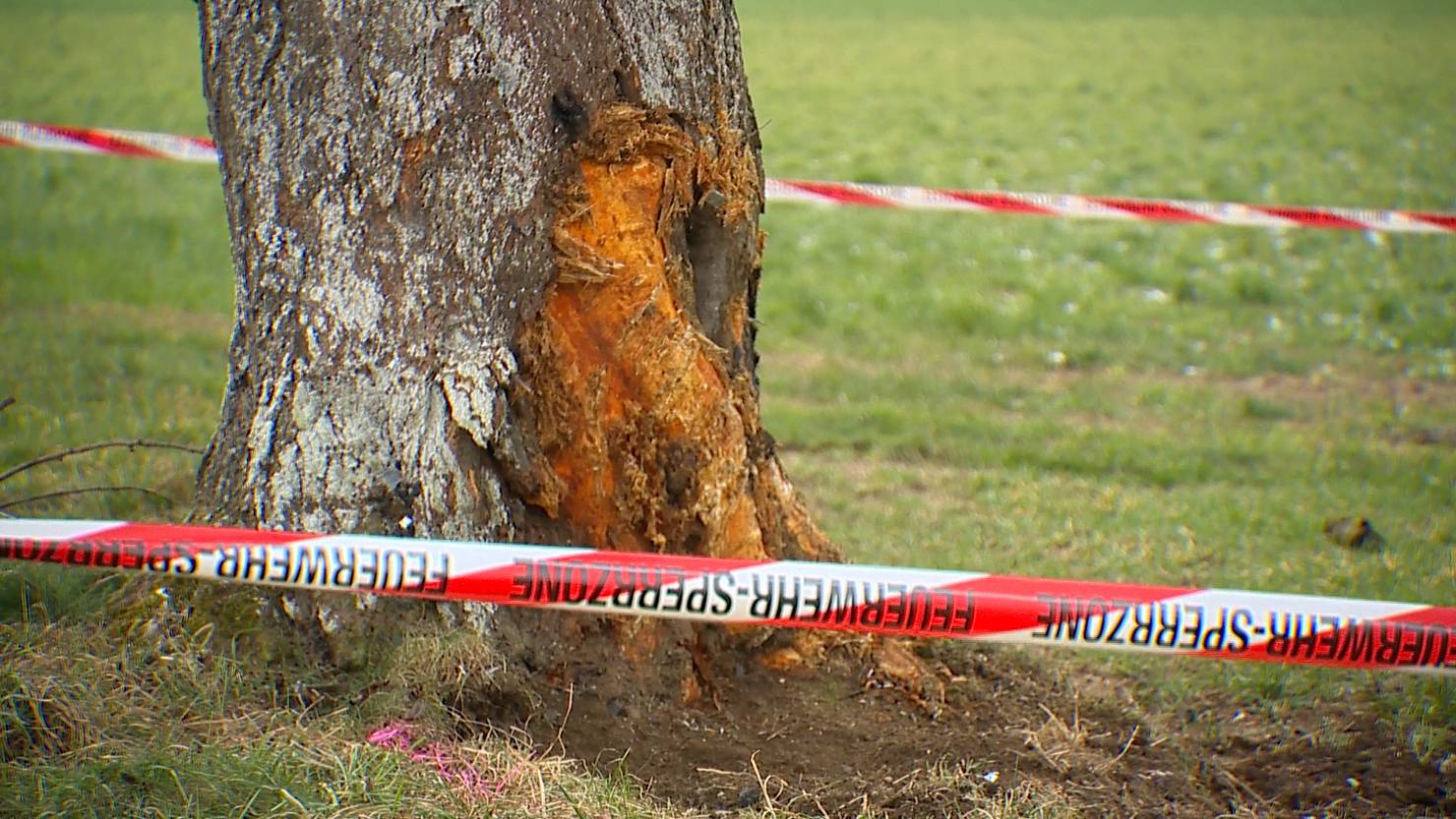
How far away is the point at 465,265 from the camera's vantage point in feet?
10.4

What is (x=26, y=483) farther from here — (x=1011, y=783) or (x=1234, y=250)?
(x=1234, y=250)

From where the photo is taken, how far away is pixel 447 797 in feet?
9.16

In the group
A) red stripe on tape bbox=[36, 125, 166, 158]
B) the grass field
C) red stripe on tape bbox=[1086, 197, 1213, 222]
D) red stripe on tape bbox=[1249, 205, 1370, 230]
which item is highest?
red stripe on tape bbox=[36, 125, 166, 158]

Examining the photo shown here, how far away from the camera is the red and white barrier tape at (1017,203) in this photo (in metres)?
7.38

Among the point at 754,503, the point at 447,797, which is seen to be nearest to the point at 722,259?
the point at 754,503

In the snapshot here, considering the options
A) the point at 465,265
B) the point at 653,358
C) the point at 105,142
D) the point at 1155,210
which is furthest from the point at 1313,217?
the point at 105,142

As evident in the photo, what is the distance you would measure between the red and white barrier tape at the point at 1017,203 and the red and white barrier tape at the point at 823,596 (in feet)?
14.5

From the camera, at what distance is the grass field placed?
16.0 ft

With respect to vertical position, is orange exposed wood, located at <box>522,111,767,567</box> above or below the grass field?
above

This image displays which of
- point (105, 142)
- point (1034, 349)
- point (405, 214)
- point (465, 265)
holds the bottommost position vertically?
point (1034, 349)

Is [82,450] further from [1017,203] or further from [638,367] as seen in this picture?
[1017,203]

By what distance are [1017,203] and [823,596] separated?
5.48 m

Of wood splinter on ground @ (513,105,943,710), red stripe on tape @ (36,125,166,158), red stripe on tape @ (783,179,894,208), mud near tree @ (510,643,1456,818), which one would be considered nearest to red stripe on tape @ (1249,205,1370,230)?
red stripe on tape @ (783,179,894,208)

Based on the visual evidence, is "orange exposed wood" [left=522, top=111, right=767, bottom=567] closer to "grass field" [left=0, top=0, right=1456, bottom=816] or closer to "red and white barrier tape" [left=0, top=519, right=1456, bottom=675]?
"red and white barrier tape" [left=0, top=519, right=1456, bottom=675]
